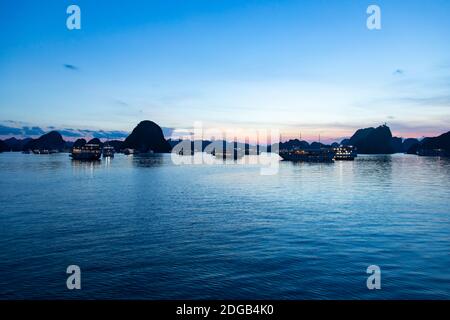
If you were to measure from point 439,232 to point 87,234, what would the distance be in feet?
112

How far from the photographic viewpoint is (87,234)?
33.8 meters

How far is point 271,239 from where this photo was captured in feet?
106

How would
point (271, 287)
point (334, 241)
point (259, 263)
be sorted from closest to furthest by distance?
point (271, 287) < point (259, 263) < point (334, 241)

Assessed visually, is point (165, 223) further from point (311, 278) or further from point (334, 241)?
point (311, 278)

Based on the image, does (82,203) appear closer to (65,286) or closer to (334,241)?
(65,286)

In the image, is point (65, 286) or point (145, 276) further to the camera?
point (145, 276)

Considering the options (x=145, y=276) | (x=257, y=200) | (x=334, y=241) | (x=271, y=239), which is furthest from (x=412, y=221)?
(x=145, y=276)

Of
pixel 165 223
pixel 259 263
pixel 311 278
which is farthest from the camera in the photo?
pixel 165 223
